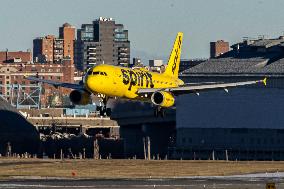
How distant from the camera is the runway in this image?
114875 millimetres

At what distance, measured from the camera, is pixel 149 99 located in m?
139

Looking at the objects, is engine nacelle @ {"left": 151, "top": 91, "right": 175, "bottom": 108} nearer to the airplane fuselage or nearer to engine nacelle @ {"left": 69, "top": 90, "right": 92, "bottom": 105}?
the airplane fuselage

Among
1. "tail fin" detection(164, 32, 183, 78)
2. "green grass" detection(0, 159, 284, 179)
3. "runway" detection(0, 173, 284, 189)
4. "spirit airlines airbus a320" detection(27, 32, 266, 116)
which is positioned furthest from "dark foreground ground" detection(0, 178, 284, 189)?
"tail fin" detection(164, 32, 183, 78)

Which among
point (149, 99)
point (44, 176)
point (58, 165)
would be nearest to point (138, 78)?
point (149, 99)

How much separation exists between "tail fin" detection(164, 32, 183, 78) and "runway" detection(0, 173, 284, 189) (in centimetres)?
2457

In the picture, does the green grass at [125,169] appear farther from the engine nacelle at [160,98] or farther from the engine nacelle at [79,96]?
the engine nacelle at [79,96]

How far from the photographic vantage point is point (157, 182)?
12256 centimetres

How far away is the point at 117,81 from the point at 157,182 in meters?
14.1

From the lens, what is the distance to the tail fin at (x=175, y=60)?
15562 cm

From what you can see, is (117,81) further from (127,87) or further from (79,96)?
(79,96)

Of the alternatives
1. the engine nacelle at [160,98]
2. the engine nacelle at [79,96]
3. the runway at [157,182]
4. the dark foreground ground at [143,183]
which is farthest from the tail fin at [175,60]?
the dark foreground ground at [143,183]

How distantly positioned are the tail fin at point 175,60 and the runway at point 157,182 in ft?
80.6

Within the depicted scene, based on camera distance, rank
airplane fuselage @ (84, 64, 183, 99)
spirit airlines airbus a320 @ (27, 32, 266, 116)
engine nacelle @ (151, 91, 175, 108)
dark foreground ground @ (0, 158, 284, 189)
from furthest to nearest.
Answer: engine nacelle @ (151, 91, 175, 108) → spirit airlines airbus a320 @ (27, 32, 266, 116) → airplane fuselage @ (84, 64, 183, 99) → dark foreground ground @ (0, 158, 284, 189)

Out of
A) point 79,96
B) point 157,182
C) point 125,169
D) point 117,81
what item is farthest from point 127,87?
point 125,169
